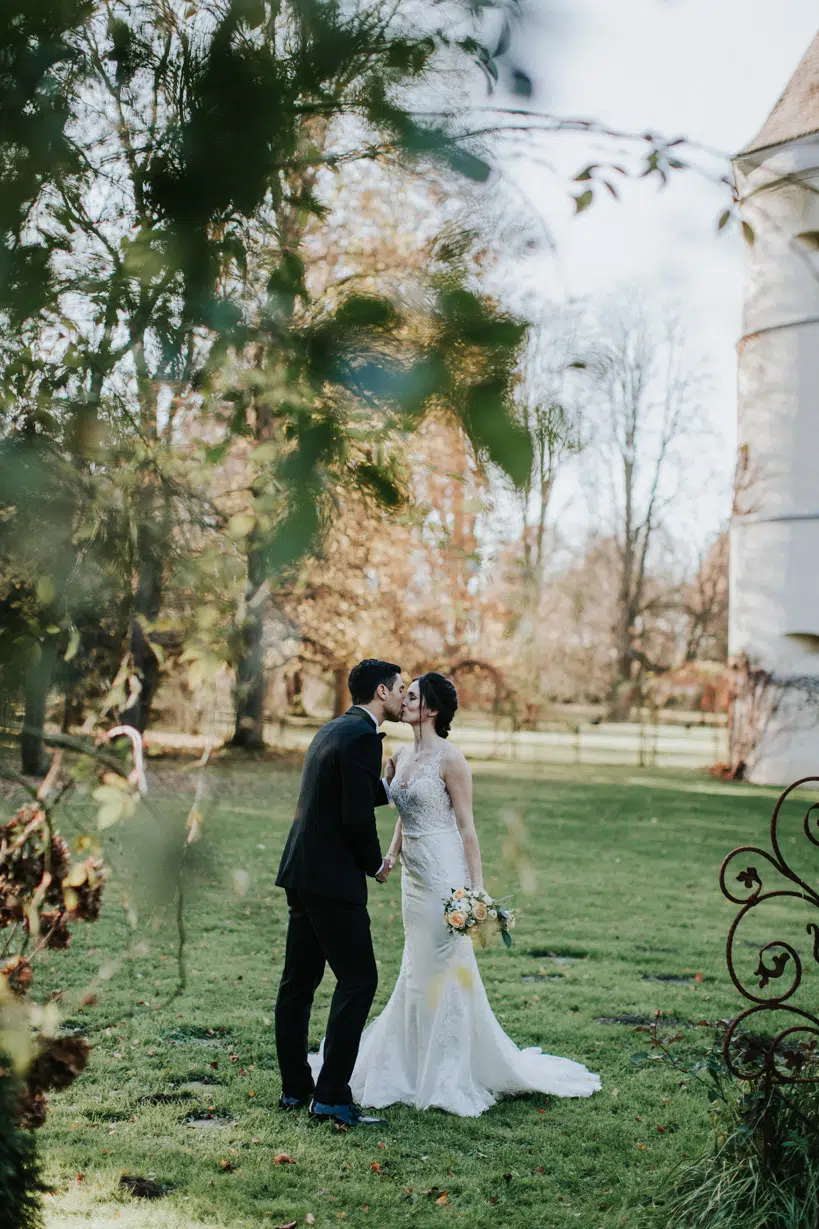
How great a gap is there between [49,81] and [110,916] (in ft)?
27.2

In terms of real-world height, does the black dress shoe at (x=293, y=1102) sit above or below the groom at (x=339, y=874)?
below

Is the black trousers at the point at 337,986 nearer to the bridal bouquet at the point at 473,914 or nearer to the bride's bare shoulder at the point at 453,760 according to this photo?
the bridal bouquet at the point at 473,914

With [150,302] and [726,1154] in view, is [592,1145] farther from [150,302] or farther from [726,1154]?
[150,302]

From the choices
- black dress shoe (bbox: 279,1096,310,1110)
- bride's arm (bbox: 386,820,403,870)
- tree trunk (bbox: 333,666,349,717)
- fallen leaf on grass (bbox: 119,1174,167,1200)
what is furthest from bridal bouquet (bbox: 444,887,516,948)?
tree trunk (bbox: 333,666,349,717)

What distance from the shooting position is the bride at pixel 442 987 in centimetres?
541

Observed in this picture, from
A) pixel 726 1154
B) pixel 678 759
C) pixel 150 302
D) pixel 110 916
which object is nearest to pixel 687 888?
pixel 110 916

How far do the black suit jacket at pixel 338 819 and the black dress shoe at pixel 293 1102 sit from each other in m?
1.00

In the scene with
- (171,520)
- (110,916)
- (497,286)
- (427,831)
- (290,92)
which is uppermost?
(290,92)

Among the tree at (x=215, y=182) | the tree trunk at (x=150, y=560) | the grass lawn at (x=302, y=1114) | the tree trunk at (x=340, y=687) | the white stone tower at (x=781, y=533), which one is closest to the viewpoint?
the tree at (x=215, y=182)

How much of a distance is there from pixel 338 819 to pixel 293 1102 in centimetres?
134

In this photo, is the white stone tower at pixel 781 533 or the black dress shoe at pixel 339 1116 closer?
the black dress shoe at pixel 339 1116

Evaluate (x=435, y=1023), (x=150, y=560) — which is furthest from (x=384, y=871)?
(x=150, y=560)

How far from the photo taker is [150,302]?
6.81ft

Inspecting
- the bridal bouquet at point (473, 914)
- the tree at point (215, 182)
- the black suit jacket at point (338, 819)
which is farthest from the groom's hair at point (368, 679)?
the tree at point (215, 182)
